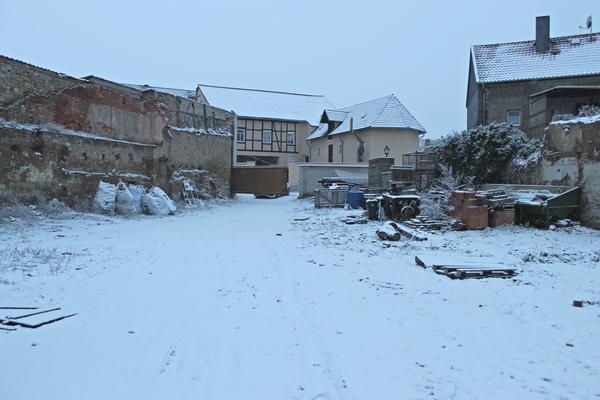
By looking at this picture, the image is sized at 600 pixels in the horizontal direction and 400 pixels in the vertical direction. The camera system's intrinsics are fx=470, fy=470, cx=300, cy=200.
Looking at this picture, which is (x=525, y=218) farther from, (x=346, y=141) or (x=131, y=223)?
(x=346, y=141)

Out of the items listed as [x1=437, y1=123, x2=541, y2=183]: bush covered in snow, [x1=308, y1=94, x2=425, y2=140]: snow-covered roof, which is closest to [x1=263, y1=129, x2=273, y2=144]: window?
[x1=308, y1=94, x2=425, y2=140]: snow-covered roof

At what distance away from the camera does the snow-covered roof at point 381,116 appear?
35375mm

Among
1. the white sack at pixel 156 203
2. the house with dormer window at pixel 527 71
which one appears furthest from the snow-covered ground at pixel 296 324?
the house with dormer window at pixel 527 71

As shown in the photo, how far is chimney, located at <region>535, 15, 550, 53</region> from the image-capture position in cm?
2694

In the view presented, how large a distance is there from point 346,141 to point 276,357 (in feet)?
115

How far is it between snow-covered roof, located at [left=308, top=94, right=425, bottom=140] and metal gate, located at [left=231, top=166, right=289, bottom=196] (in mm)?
9191

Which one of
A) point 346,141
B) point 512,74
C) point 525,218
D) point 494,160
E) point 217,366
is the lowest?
point 217,366

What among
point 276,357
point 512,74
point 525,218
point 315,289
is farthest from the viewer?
point 512,74

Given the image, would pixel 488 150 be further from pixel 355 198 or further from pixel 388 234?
pixel 388 234

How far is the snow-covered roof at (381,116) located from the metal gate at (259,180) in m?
9.19

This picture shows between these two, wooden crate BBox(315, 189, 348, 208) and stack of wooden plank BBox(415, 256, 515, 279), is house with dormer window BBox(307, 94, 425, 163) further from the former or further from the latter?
stack of wooden plank BBox(415, 256, 515, 279)

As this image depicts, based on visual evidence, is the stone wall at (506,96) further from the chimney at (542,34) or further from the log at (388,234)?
the log at (388,234)

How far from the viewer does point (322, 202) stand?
22562 mm

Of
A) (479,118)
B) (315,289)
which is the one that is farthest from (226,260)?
(479,118)
